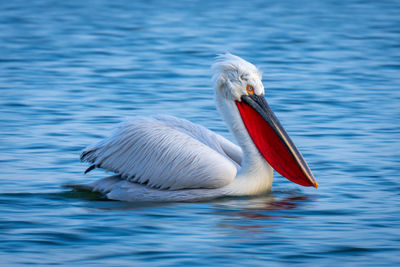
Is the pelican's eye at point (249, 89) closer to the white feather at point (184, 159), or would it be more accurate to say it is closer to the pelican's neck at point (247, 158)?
the white feather at point (184, 159)

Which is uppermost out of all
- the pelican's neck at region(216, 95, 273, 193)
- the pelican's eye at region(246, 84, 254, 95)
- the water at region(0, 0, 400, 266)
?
the pelican's eye at region(246, 84, 254, 95)

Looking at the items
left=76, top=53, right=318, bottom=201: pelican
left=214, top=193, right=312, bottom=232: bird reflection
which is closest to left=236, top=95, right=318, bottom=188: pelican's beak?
left=76, top=53, right=318, bottom=201: pelican

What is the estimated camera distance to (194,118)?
8.40m

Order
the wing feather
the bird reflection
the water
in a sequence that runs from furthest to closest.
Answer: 1. the wing feather
2. the bird reflection
3. the water

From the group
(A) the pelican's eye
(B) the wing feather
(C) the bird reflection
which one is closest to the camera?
(C) the bird reflection

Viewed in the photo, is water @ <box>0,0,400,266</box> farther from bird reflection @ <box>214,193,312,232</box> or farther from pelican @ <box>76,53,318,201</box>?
pelican @ <box>76,53,318,201</box>

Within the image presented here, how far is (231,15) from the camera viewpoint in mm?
16250

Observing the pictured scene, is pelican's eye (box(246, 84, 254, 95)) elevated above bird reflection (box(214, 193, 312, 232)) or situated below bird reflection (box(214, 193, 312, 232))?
above

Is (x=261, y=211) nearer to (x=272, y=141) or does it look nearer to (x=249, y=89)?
(x=272, y=141)

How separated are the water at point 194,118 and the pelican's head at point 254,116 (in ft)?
0.75

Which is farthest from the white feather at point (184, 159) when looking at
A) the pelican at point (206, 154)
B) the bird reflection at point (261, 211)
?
the bird reflection at point (261, 211)

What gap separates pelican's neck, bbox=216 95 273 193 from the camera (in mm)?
5836

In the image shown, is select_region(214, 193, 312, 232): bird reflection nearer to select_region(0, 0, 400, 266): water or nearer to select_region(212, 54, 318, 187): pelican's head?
select_region(0, 0, 400, 266): water

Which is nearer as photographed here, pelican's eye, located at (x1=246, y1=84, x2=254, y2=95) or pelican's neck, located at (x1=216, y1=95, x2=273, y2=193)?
pelican's neck, located at (x1=216, y1=95, x2=273, y2=193)
